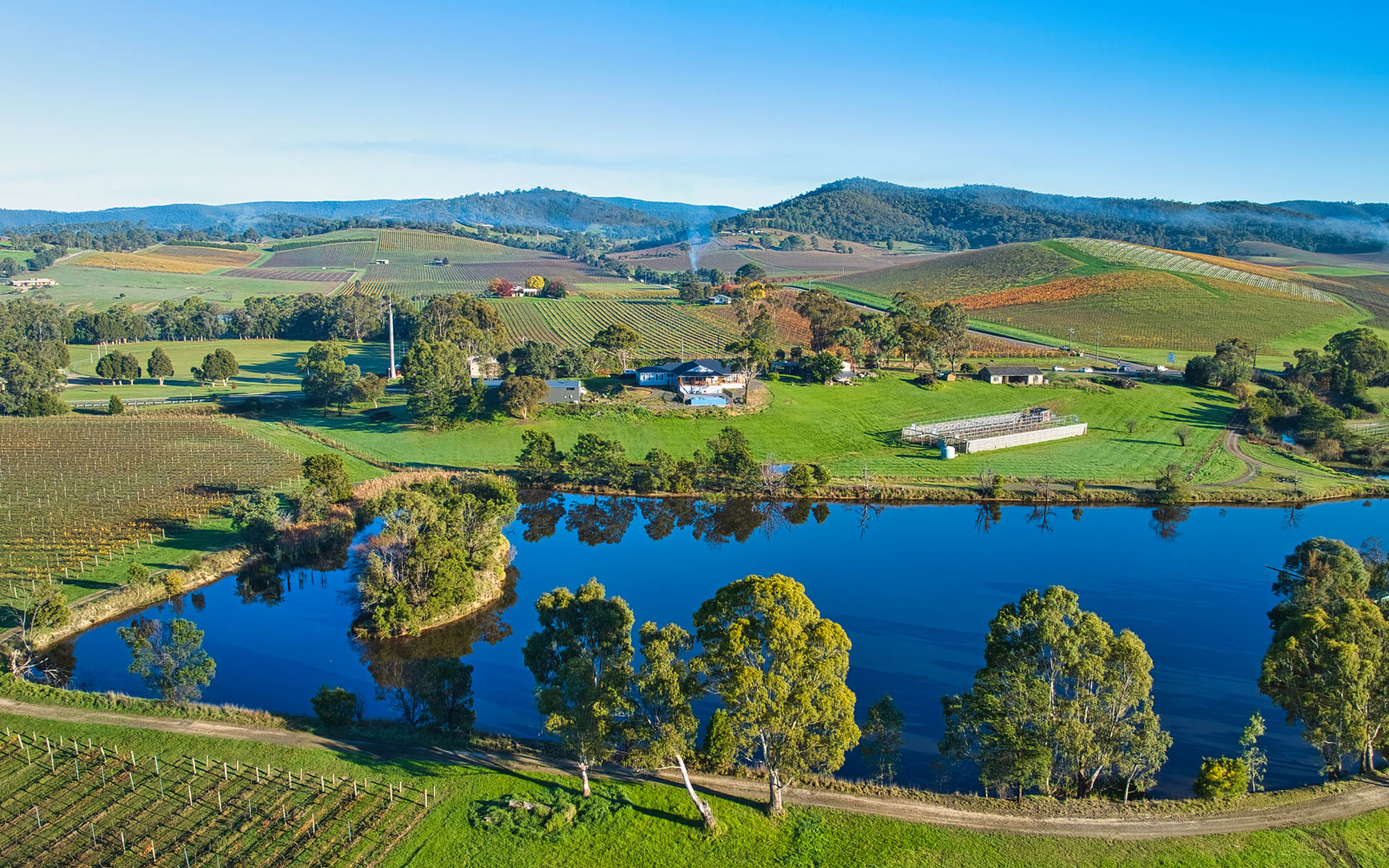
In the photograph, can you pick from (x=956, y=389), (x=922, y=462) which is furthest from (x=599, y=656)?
(x=956, y=389)

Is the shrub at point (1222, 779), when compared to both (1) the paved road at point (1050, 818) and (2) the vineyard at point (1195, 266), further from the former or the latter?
(2) the vineyard at point (1195, 266)

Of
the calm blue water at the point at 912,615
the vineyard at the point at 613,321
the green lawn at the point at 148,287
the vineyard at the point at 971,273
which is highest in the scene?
the vineyard at the point at 971,273

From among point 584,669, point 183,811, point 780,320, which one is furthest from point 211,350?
point 584,669

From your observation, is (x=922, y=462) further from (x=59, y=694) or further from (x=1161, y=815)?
(x=59, y=694)

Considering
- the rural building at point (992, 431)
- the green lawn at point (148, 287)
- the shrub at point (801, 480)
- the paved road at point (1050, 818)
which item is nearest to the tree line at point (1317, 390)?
the rural building at point (992, 431)

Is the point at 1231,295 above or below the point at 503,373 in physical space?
above

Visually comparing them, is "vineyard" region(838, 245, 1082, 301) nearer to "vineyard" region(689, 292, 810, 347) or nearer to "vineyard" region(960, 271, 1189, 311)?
"vineyard" region(960, 271, 1189, 311)
